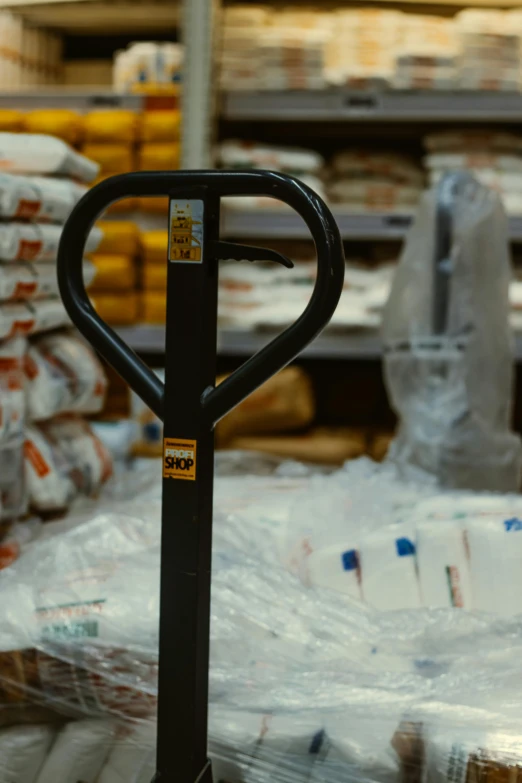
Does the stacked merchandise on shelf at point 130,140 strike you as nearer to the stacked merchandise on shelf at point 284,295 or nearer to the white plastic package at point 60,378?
the stacked merchandise on shelf at point 284,295

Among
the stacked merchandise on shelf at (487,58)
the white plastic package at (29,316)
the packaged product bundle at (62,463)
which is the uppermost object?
the stacked merchandise on shelf at (487,58)

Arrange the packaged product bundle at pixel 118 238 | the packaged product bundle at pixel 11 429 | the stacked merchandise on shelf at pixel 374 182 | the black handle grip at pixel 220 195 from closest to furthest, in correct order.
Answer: the black handle grip at pixel 220 195, the packaged product bundle at pixel 11 429, the packaged product bundle at pixel 118 238, the stacked merchandise on shelf at pixel 374 182

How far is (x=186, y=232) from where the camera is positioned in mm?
1020

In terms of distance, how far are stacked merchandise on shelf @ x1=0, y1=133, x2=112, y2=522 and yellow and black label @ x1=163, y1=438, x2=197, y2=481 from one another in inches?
31.7

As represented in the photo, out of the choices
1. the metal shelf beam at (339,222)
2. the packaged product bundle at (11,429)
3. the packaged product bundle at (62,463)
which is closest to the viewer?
the packaged product bundle at (11,429)

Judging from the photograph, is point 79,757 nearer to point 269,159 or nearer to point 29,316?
point 29,316

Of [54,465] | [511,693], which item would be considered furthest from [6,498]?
[511,693]

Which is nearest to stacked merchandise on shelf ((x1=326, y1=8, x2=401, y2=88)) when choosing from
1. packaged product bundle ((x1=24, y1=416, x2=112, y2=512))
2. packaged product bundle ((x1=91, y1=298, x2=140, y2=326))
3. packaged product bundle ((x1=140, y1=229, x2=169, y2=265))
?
packaged product bundle ((x1=140, y1=229, x2=169, y2=265))

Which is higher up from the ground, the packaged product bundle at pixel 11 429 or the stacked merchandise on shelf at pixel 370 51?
the stacked merchandise on shelf at pixel 370 51

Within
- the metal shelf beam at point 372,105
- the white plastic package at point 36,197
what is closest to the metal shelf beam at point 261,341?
the metal shelf beam at point 372,105

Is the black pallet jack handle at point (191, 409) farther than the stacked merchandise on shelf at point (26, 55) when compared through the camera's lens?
No

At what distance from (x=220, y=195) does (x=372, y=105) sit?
2636 mm

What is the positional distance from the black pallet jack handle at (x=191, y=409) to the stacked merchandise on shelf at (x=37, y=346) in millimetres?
815

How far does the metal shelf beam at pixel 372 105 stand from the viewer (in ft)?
11.3
